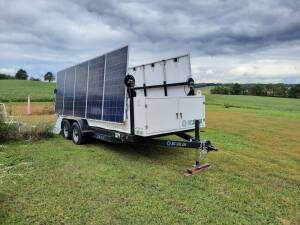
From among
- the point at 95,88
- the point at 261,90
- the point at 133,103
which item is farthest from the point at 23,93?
the point at 261,90

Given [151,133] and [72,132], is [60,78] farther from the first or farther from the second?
[151,133]

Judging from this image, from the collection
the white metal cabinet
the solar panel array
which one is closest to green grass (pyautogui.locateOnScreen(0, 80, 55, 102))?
the solar panel array

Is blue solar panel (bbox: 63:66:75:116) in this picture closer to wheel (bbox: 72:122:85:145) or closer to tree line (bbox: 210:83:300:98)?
wheel (bbox: 72:122:85:145)

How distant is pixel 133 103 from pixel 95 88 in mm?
2238

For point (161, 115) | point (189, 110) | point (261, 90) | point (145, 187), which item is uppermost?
point (261, 90)

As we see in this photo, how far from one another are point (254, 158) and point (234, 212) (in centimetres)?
350

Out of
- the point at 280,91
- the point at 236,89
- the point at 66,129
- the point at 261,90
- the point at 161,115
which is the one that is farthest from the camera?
the point at 236,89

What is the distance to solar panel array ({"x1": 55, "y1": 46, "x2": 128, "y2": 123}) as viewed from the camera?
680 centimetres

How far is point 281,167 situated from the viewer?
6355mm

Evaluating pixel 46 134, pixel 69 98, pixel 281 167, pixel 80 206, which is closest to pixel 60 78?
pixel 69 98

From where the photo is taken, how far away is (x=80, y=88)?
8852mm

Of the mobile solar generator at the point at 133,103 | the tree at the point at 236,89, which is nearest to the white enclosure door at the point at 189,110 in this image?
the mobile solar generator at the point at 133,103

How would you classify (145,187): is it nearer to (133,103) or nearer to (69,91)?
(133,103)

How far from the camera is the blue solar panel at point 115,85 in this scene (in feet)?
21.9
